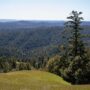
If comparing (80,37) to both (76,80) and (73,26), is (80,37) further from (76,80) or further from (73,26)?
(76,80)

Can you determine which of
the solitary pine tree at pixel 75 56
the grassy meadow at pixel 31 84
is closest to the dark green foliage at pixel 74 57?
the solitary pine tree at pixel 75 56

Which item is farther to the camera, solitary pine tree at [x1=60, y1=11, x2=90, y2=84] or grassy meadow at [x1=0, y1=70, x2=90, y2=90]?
solitary pine tree at [x1=60, y1=11, x2=90, y2=84]

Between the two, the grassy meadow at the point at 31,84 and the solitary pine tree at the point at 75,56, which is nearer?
the grassy meadow at the point at 31,84

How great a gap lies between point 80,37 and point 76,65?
5813mm

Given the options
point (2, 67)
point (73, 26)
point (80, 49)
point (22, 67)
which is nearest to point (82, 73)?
point (80, 49)

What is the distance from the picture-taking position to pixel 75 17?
168ft

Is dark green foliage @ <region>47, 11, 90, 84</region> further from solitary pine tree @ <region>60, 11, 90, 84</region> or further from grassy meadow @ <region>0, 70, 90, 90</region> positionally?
grassy meadow @ <region>0, 70, 90, 90</region>

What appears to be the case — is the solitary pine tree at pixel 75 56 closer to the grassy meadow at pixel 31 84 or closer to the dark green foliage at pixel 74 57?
the dark green foliage at pixel 74 57

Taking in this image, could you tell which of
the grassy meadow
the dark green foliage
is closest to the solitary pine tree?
the dark green foliage

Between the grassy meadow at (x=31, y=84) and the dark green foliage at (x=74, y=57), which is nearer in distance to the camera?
the grassy meadow at (x=31, y=84)

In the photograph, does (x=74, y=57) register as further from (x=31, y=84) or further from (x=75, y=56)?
(x=31, y=84)

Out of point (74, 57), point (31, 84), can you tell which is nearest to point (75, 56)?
point (74, 57)

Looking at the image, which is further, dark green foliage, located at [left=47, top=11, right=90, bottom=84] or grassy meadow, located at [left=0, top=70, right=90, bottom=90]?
dark green foliage, located at [left=47, top=11, right=90, bottom=84]

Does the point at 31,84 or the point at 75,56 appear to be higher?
the point at 31,84
